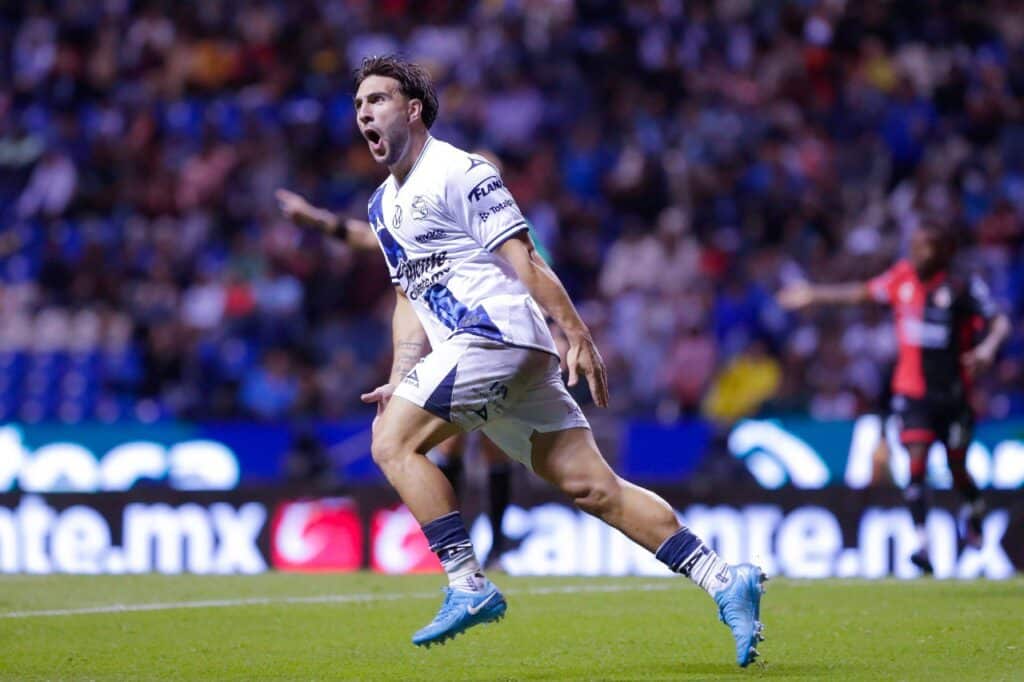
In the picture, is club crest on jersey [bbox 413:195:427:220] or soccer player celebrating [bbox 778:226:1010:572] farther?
soccer player celebrating [bbox 778:226:1010:572]

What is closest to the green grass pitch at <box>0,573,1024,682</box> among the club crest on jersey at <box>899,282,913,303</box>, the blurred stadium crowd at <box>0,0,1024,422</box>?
the club crest on jersey at <box>899,282,913,303</box>

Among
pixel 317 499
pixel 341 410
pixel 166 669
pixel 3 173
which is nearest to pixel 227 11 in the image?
pixel 3 173

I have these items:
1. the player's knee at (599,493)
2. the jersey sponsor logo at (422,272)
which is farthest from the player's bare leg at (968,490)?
the jersey sponsor logo at (422,272)

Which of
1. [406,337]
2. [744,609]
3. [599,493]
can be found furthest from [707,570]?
[406,337]

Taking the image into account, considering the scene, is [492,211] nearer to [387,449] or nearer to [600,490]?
[387,449]

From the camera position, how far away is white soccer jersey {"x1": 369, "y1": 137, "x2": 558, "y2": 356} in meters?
6.47

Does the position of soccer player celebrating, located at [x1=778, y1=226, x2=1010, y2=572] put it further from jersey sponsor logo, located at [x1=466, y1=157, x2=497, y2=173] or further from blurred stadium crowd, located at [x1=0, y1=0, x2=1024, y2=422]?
jersey sponsor logo, located at [x1=466, y1=157, x2=497, y2=173]

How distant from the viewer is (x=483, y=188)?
21.3 ft

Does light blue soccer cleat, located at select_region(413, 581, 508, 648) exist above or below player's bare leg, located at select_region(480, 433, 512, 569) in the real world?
below

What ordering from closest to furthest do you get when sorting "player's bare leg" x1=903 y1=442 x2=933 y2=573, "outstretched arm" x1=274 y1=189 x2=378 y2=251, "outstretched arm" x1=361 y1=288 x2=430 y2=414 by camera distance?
"outstretched arm" x1=361 y1=288 x2=430 y2=414 < "outstretched arm" x1=274 y1=189 x2=378 y2=251 < "player's bare leg" x1=903 y1=442 x2=933 y2=573

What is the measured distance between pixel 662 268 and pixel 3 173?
8520 millimetres

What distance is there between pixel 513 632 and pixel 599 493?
167 cm

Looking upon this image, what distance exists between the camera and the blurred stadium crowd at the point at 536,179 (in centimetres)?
1766

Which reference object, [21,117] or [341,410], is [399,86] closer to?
[341,410]
